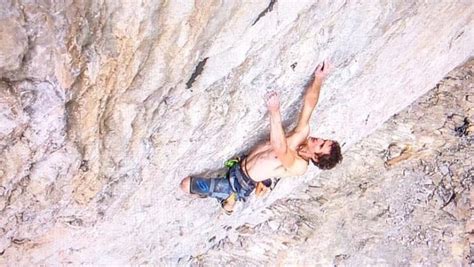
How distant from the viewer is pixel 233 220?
553 centimetres

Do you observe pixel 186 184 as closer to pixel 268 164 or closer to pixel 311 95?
pixel 268 164

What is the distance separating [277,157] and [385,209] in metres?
2.28

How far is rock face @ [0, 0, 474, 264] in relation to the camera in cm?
246

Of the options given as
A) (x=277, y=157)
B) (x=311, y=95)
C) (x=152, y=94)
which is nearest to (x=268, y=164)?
(x=277, y=157)

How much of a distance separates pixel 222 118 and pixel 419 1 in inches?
67.0

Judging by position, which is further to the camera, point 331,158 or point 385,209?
point 385,209

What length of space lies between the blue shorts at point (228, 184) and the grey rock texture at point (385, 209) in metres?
1.40

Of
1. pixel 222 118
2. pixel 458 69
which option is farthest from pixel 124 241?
pixel 458 69

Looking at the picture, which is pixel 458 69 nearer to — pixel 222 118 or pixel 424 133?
pixel 424 133

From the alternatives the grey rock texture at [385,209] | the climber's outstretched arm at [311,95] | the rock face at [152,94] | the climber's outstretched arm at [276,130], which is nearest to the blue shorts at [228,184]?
the rock face at [152,94]

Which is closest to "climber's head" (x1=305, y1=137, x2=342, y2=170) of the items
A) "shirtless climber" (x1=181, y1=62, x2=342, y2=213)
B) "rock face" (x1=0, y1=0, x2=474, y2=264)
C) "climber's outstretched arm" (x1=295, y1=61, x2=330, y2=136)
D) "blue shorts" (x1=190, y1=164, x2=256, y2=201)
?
"shirtless climber" (x1=181, y1=62, x2=342, y2=213)

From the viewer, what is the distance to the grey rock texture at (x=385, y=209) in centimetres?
574

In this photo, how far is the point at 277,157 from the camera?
411 cm

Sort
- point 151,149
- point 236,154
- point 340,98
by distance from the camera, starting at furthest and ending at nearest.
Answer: point 340,98 → point 236,154 → point 151,149
